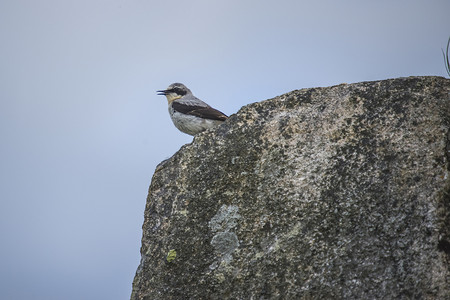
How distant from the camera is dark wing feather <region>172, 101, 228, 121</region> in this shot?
9398 millimetres

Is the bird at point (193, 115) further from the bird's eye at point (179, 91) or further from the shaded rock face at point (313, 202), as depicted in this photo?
the shaded rock face at point (313, 202)

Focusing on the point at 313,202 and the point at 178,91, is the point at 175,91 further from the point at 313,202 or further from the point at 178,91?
the point at 313,202

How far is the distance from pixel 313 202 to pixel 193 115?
571 cm

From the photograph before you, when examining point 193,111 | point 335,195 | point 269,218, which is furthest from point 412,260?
point 193,111

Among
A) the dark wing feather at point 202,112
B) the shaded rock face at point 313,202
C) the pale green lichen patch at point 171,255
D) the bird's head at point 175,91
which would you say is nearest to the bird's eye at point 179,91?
the bird's head at point 175,91

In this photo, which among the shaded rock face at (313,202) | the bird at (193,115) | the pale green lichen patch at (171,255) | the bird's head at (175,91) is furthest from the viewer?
the bird's head at (175,91)

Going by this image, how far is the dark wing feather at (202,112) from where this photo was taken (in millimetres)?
9398

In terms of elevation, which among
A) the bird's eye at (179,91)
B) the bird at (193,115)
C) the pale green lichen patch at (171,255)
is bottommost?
the pale green lichen patch at (171,255)

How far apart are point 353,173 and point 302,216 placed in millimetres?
510

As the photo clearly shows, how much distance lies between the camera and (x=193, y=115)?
31.3 feet

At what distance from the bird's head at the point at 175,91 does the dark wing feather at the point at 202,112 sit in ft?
3.23

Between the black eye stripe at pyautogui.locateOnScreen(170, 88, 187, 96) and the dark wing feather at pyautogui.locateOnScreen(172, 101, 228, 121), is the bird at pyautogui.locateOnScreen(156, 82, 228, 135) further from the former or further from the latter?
the black eye stripe at pyautogui.locateOnScreen(170, 88, 187, 96)

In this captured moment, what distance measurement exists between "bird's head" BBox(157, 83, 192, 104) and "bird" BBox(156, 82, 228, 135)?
0.29 m

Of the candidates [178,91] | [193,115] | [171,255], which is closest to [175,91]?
[178,91]
